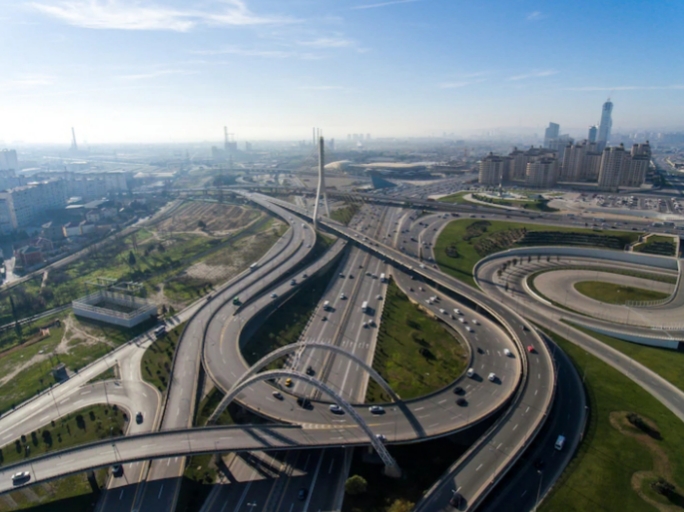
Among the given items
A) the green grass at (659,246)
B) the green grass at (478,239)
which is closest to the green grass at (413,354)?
the green grass at (478,239)

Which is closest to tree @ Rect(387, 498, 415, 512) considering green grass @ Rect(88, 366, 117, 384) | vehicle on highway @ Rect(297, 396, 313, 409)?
vehicle on highway @ Rect(297, 396, 313, 409)

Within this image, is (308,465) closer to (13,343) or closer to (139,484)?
(139,484)

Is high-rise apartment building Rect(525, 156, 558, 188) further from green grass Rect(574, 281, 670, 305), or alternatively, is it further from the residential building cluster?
green grass Rect(574, 281, 670, 305)

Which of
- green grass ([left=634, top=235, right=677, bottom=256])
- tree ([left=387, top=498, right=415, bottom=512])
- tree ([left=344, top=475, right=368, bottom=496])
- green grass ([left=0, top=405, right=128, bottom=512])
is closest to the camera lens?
tree ([left=387, top=498, right=415, bottom=512])

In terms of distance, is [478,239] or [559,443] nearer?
[559,443]

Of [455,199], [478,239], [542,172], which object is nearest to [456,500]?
[478,239]

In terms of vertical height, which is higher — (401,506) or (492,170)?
(492,170)

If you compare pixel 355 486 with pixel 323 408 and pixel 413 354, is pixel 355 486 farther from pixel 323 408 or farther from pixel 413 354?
pixel 413 354
